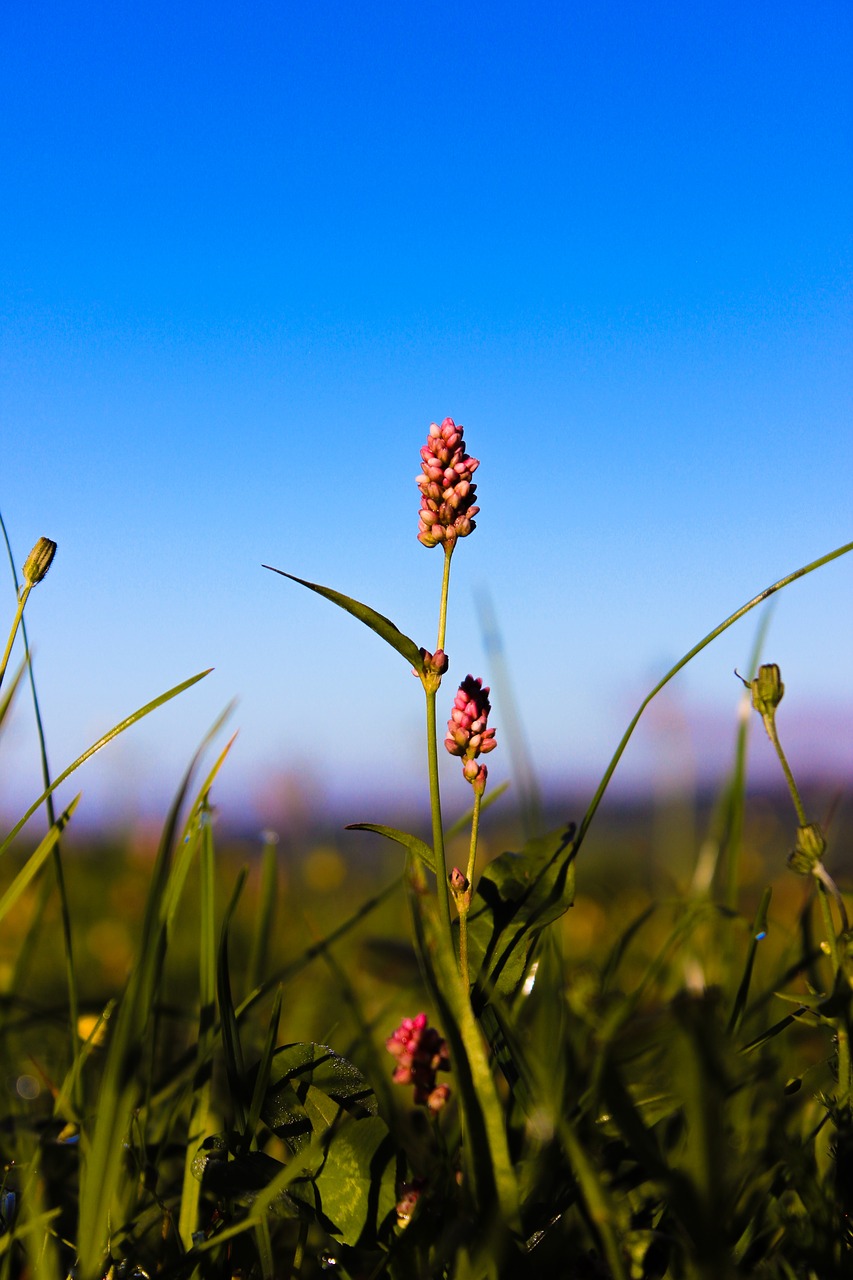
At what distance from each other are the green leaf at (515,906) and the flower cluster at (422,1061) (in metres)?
0.11

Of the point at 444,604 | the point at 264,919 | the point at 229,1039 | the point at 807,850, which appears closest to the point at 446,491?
the point at 444,604

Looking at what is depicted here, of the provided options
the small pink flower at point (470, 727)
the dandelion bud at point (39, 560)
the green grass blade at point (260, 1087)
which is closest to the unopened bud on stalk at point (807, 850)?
the small pink flower at point (470, 727)

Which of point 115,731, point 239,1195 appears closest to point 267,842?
point 115,731

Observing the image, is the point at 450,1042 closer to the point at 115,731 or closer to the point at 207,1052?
the point at 207,1052

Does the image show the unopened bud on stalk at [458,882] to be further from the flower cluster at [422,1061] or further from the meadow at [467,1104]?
the flower cluster at [422,1061]

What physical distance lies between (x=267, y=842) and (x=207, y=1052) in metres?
0.50

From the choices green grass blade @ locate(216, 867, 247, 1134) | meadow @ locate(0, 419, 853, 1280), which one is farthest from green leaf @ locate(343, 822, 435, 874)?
green grass blade @ locate(216, 867, 247, 1134)

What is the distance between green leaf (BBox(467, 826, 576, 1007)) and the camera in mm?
1428

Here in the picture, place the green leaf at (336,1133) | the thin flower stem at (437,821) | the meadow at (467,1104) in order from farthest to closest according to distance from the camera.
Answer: the green leaf at (336,1133)
the thin flower stem at (437,821)
the meadow at (467,1104)

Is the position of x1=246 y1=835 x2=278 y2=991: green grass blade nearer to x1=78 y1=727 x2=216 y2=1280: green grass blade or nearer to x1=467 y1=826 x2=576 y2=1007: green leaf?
x1=78 y1=727 x2=216 y2=1280: green grass blade

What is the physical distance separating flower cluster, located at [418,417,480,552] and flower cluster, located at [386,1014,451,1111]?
0.65m

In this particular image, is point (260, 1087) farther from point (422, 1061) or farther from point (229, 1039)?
point (422, 1061)

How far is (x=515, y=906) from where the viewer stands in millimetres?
1490

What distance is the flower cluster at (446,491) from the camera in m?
1.44
